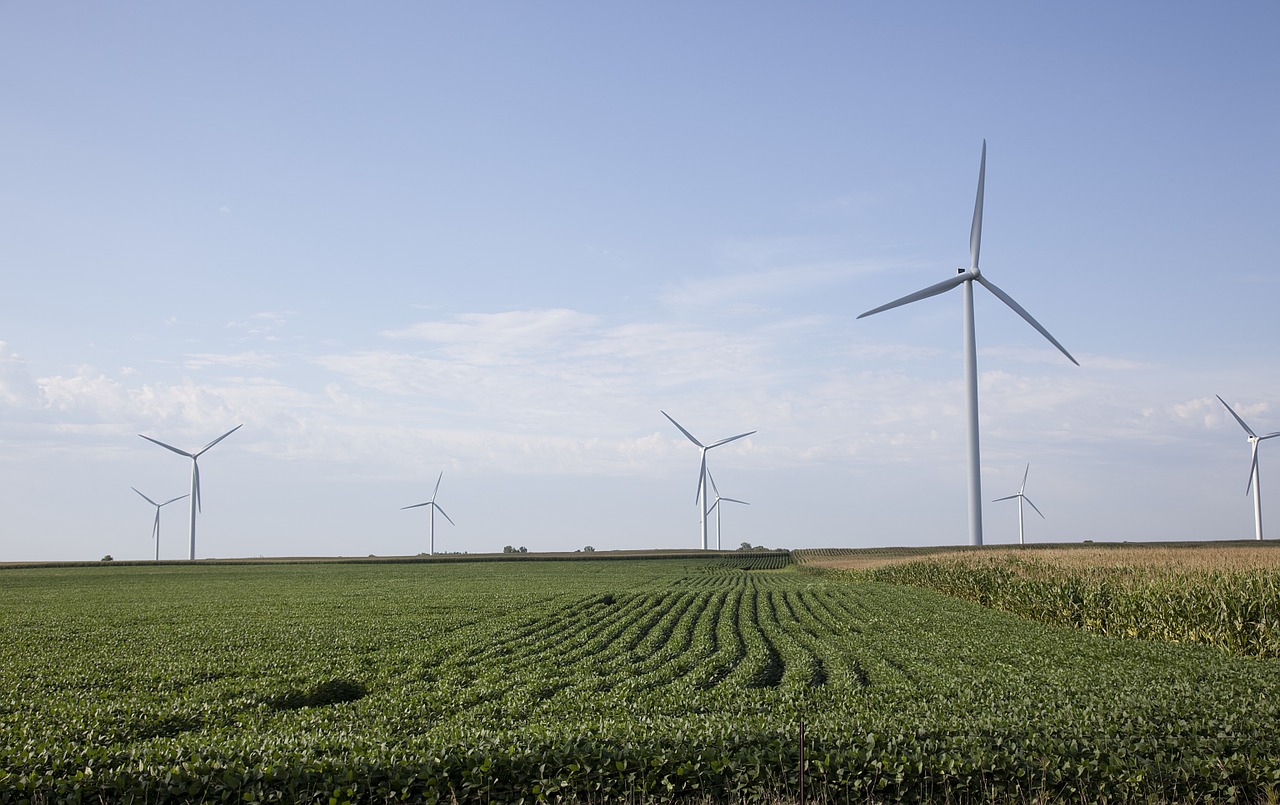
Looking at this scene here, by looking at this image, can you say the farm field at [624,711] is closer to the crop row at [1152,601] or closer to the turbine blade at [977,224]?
the crop row at [1152,601]

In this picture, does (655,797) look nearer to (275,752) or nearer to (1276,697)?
(275,752)

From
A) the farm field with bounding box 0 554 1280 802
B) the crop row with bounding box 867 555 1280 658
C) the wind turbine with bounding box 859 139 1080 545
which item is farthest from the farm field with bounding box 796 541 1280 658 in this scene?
the wind turbine with bounding box 859 139 1080 545

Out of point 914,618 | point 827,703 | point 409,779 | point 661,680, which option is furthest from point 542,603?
point 409,779

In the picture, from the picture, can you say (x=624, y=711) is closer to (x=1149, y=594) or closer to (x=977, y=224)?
(x=1149, y=594)

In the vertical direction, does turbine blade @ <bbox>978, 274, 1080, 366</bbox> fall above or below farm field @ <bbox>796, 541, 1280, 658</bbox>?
above

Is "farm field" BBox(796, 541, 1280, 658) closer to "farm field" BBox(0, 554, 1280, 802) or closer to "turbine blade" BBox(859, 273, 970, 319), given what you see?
"farm field" BBox(0, 554, 1280, 802)

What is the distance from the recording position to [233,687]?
60.9ft

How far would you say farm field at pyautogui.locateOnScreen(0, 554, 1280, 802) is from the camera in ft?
36.6

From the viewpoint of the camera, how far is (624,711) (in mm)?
15234

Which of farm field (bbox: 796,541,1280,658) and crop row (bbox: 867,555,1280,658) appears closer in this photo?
crop row (bbox: 867,555,1280,658)

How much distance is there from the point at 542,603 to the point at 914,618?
679 inches

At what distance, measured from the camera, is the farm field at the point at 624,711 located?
11.1 m

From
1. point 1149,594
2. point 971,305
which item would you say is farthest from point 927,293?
point 1149,594

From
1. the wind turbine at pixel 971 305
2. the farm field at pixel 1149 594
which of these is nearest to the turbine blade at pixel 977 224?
the wind turbine at pixel 971 305
